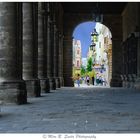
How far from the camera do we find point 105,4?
48406 millimetres

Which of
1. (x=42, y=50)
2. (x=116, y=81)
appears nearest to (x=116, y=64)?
(x=116, y=81)

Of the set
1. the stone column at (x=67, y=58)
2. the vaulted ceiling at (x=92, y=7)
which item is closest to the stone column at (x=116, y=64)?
the vaulted ceiling at (x=92, y=7)

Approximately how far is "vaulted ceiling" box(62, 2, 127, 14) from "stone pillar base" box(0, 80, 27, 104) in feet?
104

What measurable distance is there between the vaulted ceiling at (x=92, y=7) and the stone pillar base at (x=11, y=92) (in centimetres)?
3183

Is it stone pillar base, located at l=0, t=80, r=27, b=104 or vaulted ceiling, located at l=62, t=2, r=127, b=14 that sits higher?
vaulted ceiling, located at l=62, t=2, r=127, b=14

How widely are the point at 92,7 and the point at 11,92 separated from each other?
3364cm

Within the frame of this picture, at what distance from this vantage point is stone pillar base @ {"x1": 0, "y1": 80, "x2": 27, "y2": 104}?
1625cm

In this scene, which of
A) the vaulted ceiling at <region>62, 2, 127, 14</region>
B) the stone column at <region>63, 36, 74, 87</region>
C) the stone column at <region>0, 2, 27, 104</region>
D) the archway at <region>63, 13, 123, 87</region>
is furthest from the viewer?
the stone column at <region>63, 36, 74, 87</region>

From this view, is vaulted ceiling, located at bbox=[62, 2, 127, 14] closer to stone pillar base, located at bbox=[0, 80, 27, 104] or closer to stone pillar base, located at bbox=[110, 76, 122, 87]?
stone pillar base, located at bbox=[110, 76, 122, 87]

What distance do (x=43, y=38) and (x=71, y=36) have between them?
21.6 meters

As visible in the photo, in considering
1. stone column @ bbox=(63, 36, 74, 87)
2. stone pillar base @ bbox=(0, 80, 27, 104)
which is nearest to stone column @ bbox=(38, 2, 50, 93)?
stone pillar base @ bbox=(0, 80, 27, 104)

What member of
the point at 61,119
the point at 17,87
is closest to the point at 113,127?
the point at 61,119

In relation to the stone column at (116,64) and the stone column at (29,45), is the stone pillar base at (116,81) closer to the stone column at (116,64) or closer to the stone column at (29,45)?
the stone column at (116,64)

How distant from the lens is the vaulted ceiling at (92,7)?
159ft
